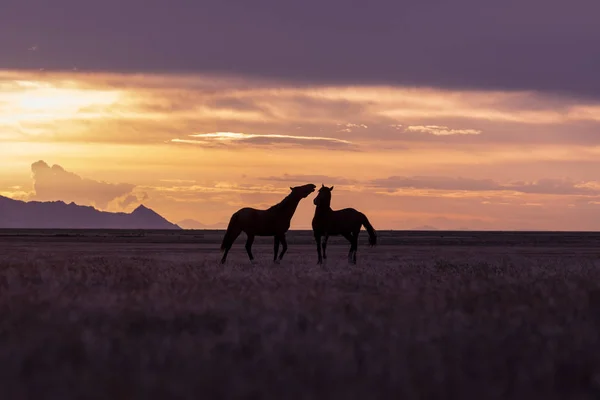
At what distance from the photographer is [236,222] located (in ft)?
99.8

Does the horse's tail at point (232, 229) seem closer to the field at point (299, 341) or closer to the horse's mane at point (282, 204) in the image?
the horse's mane at point (282, 204)

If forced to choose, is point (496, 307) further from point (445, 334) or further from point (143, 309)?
point (143, 309)

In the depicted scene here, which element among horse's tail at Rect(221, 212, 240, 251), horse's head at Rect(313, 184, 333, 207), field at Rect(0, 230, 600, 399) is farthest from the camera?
horse's tail at Rect(221, 212, 240, 251)

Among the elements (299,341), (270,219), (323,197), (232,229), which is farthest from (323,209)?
(299,341)

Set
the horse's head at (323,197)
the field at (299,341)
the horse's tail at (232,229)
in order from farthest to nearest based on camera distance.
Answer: the horse's tail at (232,229) < the horse's head at (323,197) < the field at (299,341)

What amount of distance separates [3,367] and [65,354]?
0.89 metres

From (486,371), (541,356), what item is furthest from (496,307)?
(486,371)

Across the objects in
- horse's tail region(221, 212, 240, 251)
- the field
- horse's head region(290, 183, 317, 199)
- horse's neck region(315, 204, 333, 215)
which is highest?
horse's head region(290, 183, 317, 199)

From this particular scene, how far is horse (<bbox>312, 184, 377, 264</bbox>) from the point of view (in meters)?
29.9

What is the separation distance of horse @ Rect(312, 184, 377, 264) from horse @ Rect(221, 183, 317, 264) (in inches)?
29.0

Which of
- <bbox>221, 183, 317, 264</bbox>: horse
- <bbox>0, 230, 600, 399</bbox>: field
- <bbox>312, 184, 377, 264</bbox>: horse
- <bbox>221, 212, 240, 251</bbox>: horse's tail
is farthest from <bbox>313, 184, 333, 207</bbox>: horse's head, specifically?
<bbox>0, 230, 600, 399</bbox>: field

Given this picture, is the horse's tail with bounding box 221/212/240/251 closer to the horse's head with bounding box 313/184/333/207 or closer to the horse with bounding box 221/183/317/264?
the horse with bounding box 221/183/317/264

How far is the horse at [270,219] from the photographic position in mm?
29922

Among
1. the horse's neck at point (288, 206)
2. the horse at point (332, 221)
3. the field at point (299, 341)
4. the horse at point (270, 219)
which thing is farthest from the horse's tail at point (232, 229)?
the field at point (299, 341)
